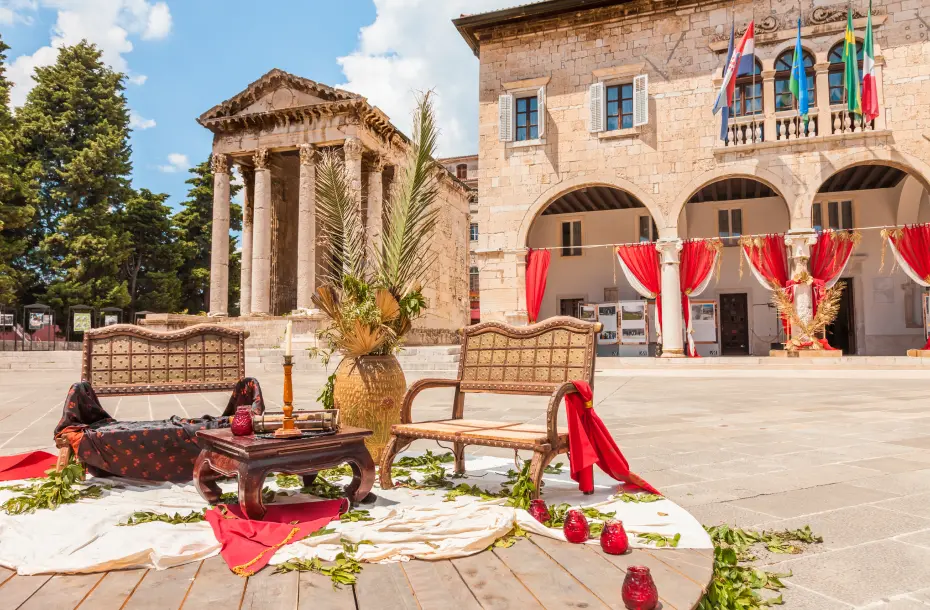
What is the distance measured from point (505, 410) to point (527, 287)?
9.92m

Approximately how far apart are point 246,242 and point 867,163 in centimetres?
2061

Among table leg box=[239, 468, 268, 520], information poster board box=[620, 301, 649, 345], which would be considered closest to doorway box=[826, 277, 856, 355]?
information poster board box=[620, 301, 649, 345]

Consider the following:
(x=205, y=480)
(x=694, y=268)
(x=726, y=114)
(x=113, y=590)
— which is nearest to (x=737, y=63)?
(x=726, y=114)

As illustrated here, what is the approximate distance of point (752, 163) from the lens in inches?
640

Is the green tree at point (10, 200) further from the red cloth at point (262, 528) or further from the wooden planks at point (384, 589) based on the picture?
the wooden planks at point (384, 589)

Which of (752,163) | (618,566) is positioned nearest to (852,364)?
(752,163)

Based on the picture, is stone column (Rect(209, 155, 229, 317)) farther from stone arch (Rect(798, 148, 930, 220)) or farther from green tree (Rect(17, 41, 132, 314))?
stone arch (Rect(798, 148, 930, 220))

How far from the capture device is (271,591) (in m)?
2.21

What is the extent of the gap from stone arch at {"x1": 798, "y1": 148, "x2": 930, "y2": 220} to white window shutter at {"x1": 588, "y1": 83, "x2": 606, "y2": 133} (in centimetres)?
559

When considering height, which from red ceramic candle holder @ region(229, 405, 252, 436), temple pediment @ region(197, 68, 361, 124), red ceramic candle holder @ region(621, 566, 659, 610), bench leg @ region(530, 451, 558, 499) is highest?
temple pediment @ region(197, 68, 361, 124)

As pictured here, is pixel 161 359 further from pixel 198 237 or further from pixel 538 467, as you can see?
pixel 198 237

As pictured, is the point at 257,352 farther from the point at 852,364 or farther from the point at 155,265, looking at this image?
the point at 155,265

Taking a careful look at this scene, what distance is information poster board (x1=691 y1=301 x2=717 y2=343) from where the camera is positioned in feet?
64.2

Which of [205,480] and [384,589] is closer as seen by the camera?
[384,589]
